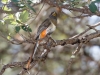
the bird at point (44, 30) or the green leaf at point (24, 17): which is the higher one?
the green leaf at point (24, 17)

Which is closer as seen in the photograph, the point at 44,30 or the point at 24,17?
the point at 24,17

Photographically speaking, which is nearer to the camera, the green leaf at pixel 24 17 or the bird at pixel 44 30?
the green leaf at pixel 24 17

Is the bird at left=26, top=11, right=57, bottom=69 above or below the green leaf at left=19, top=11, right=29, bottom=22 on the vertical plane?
below

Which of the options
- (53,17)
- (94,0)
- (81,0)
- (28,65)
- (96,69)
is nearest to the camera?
(94,0)

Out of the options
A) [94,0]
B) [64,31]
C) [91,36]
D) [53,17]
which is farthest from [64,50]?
[94,0]

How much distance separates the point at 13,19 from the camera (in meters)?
2.10

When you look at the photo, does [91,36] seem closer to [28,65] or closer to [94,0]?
[28,65]

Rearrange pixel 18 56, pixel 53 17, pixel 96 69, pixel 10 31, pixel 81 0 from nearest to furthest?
pixel 81 0 < pixel 10 31 < pixel 53 17 < pixel 96 69 < pixel 18 56

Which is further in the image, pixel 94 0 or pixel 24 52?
pixel 24 52

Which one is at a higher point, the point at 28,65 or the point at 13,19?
the point at 13,19

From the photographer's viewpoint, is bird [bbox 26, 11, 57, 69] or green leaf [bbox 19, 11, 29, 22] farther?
bird [bbox 26, 11, 57, 69]

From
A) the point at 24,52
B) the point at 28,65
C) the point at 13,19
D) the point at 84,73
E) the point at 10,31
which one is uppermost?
the point at 13,19

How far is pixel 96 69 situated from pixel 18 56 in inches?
45.3

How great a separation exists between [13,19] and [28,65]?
0.60m
